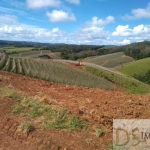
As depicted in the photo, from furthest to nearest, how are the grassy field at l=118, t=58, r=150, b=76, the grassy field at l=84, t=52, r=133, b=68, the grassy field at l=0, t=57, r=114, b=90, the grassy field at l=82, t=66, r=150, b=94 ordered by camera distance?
the grassy field at l=84, t=52, r=133, b=68
the grassy field at l=118, t=58, r=150, b=76
the grassy field at l=82, t=66, r=150, b=94
the grassy field at l=0, t=57, r=114, b=90

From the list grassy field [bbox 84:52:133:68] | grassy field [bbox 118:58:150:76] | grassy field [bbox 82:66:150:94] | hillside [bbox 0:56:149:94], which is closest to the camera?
hillside [bbox 0:56:149:94]

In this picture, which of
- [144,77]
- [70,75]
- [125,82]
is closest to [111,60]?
[144,77]

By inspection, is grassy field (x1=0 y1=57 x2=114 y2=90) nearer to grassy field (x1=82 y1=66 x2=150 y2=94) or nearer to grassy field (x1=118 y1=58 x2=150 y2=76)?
grassy field (x1=82 y1=66 x2=150 y2=94)

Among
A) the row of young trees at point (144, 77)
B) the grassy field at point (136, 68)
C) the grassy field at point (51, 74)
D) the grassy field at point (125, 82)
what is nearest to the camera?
the grassy field at point (51, 74)

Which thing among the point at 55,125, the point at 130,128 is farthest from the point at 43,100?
the point at 130,128

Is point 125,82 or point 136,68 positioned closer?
point 125,82

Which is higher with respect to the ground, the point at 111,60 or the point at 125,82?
the point at 125,82

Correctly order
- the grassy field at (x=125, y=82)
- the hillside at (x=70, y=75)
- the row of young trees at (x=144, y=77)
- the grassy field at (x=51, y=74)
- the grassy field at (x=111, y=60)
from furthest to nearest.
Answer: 1. the grassy field at (x=111, y=60)
2. the row of young trees at (x=144, y=77)
3. the grassy field at (x=125, y=82)
4. the hillside at (x=70, y=75)
5. the grassy field at (x=51, y=74)

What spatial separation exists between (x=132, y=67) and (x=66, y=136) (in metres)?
75.0

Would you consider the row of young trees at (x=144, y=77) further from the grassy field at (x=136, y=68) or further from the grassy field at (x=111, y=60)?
the grassy field at (x=111, y=60)

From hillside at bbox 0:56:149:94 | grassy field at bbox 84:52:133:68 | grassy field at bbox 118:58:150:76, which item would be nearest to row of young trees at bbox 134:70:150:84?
grassy field at bbox 118:58:150:76

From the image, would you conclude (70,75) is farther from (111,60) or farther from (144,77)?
(111,60)

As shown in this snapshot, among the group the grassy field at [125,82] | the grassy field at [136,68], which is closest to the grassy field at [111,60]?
the grassy field at [136,68]

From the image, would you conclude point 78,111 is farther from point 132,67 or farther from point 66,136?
point 132,67
